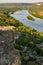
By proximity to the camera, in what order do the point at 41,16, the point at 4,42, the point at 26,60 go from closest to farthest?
the point at 4,42 < the point at 26,60 < the point at 41,16

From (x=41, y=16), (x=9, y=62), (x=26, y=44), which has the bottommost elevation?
(x=41, y=16)

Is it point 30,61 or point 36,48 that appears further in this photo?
point 36,48

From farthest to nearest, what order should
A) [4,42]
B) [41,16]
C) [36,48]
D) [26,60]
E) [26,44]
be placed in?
1. [41,16]
2. [26,44]
3. [36,48]
4. [26,60]
5. [4,42]

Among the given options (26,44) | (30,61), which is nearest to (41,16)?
(26,44)

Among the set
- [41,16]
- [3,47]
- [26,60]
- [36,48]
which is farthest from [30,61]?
[41,16]

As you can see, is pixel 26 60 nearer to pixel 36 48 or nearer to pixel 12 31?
pixel 36 48

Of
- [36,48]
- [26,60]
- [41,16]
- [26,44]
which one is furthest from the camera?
[41,16]

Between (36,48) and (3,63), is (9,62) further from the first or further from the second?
(36,48)

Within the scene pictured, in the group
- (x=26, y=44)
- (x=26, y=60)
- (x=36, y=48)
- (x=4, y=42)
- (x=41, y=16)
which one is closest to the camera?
(x=4, y=42)

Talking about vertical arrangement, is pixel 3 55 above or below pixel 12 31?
below
